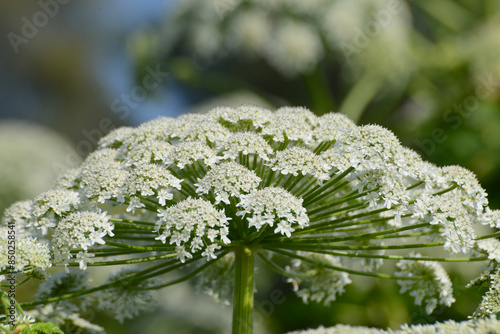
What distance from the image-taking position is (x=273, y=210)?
7.37 ft

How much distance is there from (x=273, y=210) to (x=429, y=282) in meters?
1.03

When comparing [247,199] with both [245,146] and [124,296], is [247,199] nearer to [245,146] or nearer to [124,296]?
[245,146]

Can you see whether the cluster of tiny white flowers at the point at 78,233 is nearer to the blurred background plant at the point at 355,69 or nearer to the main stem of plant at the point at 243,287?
the main stem of plant at the point at 243,287

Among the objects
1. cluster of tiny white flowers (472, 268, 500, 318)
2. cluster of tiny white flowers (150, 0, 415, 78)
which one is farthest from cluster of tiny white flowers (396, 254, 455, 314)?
cluster of tiny white flowers (150, 0, 415, 78)

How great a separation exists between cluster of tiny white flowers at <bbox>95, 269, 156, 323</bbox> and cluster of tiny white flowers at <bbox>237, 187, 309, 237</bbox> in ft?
2.97

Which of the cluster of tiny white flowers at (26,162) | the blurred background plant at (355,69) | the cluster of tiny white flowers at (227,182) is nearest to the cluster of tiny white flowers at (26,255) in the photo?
the cluster of tiny white flowers at (227,182)

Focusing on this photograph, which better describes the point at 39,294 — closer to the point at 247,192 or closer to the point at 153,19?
the point at 247,192

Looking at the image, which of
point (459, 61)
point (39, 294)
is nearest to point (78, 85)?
point (459, 61)

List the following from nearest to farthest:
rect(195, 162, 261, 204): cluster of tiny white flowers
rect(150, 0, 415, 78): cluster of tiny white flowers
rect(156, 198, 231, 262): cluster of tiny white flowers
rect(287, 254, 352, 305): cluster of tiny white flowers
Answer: rect(156, 198, 231, 262): cluster of tiny white flowers, rect(195, 162, 261, 204): cluster of tiny white flowers, rect(287, 254, 352, 305): cluster of tiny white flowers, rect(150, 0, 415, 78): cluster of tiny white flowers

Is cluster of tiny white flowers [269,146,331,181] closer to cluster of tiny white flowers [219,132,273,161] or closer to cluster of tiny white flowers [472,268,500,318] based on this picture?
cluster of tiny white flowers [219,132,273,161]

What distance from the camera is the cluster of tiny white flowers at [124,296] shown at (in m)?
2.91

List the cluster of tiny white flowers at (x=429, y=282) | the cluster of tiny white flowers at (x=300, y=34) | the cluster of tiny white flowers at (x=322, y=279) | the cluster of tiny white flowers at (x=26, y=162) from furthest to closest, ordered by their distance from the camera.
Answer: the cluster of tiny white flowers at (x=26, y=162) → the cluster of tiny white flowers at (x=300, y=34) → the cluster of tiny white flowers at (x=322, y=279) → the cluster of tiny white flowers at (x=429, y=282)

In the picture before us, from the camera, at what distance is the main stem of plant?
257cm

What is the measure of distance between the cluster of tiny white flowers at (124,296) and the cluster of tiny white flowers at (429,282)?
47.2 inches
